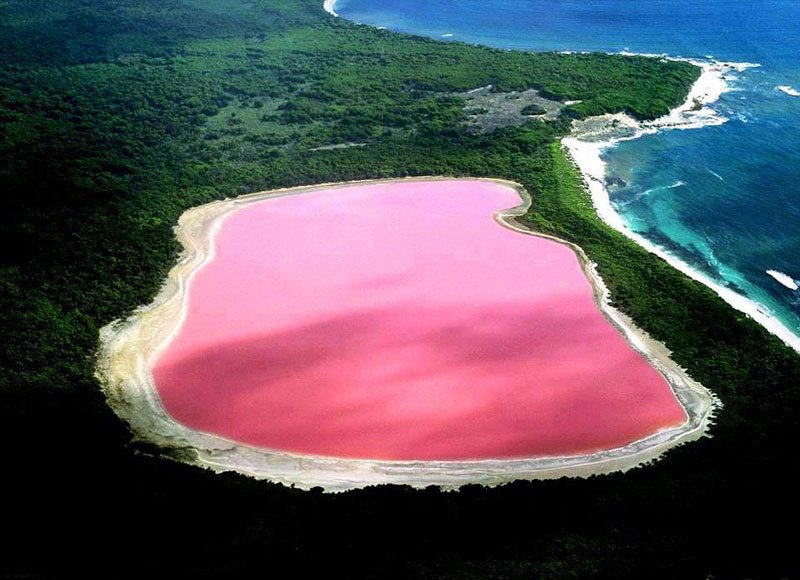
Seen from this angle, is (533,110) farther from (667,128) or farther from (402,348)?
(402,348)

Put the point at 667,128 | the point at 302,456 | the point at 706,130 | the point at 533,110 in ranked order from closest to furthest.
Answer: the point at 302,456 → the point at 706,130 → the point at 667,128 → the point at 533,110

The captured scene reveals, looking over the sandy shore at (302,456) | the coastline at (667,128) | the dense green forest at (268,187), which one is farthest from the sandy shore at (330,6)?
the sandy shore at (302,456)

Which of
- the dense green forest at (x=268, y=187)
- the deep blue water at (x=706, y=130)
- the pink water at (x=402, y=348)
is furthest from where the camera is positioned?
the deep blue water at (x=706, y=130)

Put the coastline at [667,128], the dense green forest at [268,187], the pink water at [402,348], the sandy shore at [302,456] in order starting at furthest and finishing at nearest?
the coastline at [667,128] < the pink water at [402,348] < the sandy shore at [302,456] < the dense green forest at [268,187]

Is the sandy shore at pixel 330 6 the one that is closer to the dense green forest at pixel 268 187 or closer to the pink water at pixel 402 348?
the dense green forest at pixel 268 187

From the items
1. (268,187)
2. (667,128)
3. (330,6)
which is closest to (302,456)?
(268,187)

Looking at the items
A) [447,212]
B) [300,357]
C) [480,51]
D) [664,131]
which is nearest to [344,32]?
[480,51]
